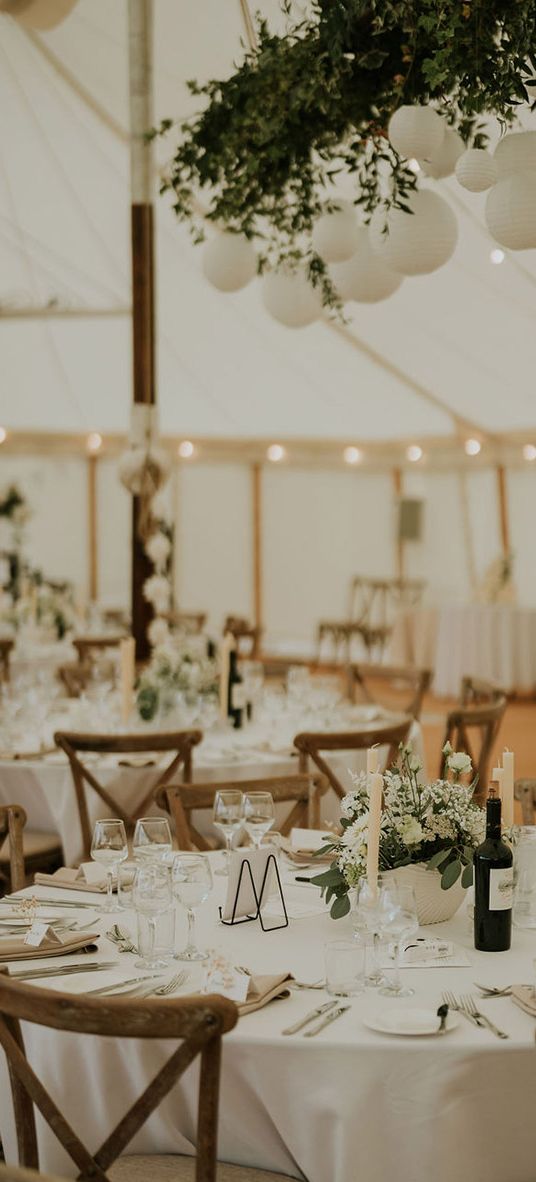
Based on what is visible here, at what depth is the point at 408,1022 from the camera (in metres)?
2.32

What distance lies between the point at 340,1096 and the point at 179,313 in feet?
35.2

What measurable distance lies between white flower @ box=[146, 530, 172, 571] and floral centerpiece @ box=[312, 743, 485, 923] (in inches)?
194

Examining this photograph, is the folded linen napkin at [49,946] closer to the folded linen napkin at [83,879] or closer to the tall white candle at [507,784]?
the folded linen napkin at [83,879]

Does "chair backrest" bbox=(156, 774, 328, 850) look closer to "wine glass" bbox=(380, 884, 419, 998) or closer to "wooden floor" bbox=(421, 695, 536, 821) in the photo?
"wine glass" bbox=(380, 884, 419, 998)

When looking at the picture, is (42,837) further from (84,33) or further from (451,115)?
(84,33)

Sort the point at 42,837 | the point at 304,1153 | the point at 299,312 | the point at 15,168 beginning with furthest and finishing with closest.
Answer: the point at 15,168 → the point at 299,312 → the point at 42,837 → the point at 304,1153

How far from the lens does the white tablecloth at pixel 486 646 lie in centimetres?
1247

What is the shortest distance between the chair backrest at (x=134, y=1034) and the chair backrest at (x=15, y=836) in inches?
53.8

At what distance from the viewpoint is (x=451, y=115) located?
431 cm

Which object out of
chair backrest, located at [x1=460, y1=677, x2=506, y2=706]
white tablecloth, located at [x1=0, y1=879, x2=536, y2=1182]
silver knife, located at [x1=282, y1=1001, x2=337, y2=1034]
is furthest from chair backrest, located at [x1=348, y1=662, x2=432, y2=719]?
white tablecloth, located at [x1=0, y1=879, x2=536, y2=1182]

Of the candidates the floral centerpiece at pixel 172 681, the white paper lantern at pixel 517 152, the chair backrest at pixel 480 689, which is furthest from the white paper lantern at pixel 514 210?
the floral centerpiece at pixel 172 681

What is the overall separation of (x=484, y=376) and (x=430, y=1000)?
10229 mm

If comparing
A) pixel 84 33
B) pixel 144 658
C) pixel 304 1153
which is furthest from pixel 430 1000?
pixel 84 33

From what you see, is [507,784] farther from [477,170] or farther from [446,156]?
[446,156]
